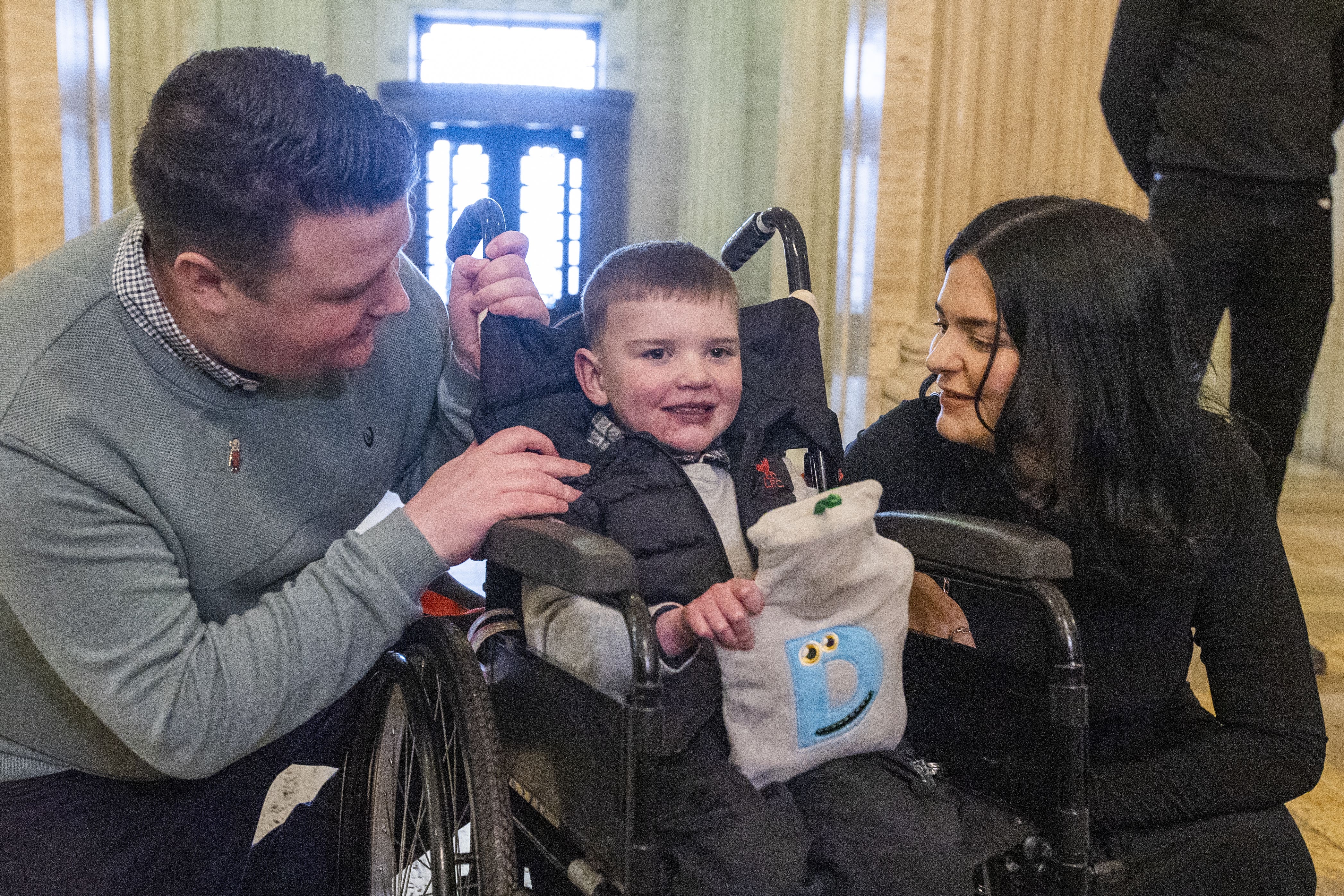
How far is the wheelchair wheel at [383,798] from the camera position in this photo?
157cm

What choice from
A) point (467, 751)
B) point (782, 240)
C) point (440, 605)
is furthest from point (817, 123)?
point (467, 751)

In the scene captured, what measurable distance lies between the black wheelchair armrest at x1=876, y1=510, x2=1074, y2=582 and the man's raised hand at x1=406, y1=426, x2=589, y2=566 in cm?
42

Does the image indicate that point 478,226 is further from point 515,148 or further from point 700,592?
point 515,148

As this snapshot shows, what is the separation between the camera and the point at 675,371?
166cm

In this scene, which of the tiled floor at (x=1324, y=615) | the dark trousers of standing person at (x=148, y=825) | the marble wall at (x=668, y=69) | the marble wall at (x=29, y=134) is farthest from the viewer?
the marble wall at (x=668, y=69)

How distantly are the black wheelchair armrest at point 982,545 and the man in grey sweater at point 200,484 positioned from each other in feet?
1.40

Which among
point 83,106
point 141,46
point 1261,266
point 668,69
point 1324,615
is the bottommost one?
point 1324,615

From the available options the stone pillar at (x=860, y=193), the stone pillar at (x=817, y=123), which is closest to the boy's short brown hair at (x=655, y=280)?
the stone pillar at (x=860, y=193)

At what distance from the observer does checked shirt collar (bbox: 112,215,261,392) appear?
1.32 metres

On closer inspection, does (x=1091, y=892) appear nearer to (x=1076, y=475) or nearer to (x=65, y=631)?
(x=1076, y=475)

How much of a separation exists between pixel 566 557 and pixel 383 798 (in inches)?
26.2

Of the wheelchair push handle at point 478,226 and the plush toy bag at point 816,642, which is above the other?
the wheelchair push handle at point 478,226

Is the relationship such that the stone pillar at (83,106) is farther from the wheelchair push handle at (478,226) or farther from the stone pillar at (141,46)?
the stone pillar at (141,46)

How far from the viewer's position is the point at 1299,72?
2.64 meters
